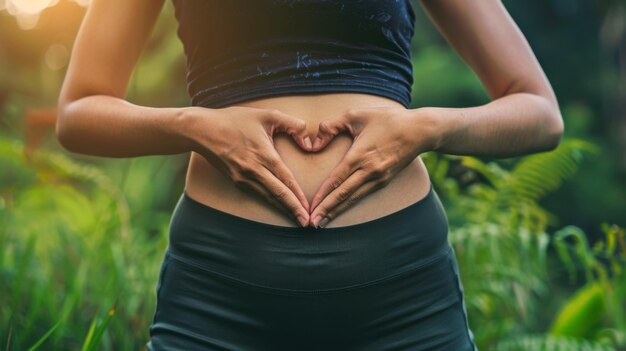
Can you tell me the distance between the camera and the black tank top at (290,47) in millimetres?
1056

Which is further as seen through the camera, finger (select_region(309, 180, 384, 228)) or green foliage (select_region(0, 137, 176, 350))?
green foliage (select_region(0, 137, 176, 350))

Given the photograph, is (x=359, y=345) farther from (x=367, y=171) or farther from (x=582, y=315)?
(x=582, y=315)

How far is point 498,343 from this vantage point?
2.52 meters

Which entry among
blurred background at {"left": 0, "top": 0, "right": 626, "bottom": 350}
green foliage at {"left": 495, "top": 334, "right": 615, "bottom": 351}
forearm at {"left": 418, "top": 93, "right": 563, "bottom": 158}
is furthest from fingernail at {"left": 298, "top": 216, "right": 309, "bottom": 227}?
green foliage at {"left": 495, "top": 334, "right": 615, "bottom": 351}

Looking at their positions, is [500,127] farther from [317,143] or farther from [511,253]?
[511,253]

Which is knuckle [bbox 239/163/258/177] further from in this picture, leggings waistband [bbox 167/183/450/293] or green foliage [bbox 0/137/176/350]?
green foliage [bbox 0/137/176/350]

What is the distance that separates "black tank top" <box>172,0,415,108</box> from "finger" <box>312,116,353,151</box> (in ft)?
0.20

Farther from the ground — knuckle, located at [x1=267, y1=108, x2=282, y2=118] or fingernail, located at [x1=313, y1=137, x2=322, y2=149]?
knuckle, located at [x1=267, y1=108, x2=282, y2=118]

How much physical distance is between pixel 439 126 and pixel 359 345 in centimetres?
34

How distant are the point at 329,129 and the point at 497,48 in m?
0.40

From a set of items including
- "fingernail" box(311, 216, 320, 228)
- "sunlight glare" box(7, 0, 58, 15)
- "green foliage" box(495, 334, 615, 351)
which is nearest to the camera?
"fingernail" box(311, 216, 320, 228)

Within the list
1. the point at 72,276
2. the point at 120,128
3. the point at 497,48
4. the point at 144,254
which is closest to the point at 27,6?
the point at 144,254

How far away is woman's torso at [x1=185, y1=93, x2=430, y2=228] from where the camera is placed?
102 cm

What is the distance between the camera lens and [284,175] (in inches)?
39.4
